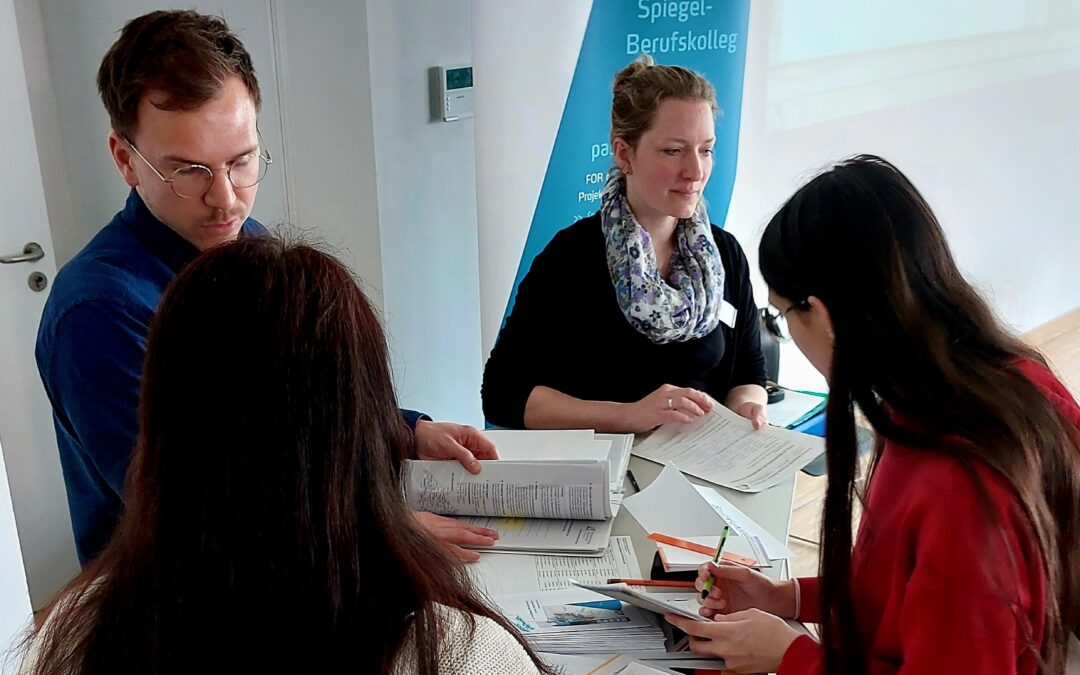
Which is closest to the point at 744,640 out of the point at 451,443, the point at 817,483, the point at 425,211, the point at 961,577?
the point at 961,577

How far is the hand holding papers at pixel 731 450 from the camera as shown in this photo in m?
1.64

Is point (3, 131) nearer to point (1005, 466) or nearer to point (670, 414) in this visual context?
point (670, 414)

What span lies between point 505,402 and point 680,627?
2.96 feet

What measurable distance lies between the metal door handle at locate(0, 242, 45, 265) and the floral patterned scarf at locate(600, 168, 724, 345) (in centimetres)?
145

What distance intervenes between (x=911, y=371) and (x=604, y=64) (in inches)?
62.8

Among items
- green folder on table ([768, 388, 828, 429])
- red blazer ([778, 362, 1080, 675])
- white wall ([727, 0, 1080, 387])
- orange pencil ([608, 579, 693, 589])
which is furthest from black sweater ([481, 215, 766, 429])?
white wall ([727, 0, 1080, 387])

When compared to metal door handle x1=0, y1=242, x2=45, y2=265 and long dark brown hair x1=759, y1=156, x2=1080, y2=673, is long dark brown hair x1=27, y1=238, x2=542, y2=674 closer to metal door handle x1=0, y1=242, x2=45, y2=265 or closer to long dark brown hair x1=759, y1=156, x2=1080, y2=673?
long dark brown hair x1=759, y1=156, x2=1080, y2=673

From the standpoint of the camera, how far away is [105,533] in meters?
1.31

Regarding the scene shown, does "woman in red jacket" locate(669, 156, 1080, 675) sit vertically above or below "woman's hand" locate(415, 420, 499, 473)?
above

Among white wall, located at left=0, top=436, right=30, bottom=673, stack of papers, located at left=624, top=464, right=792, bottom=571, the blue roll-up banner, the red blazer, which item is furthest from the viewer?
the blue roll-up banner

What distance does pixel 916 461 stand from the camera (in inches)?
41.8

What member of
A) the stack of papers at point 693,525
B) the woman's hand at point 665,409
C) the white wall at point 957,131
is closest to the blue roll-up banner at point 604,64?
the white wall at point 957,131

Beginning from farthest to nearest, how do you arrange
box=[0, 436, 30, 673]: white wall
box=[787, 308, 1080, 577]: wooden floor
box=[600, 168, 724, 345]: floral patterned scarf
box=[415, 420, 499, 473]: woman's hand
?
box=[787, 308, 1080, 577]: wooden floor → box=[600, 168, 724, 345]: floral patterned scarf → box=[0, 436, 30, 673]: white wall → box=[415, 420, 499, 473]: woman's hand

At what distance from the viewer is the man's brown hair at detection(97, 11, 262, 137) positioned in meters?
1.23
